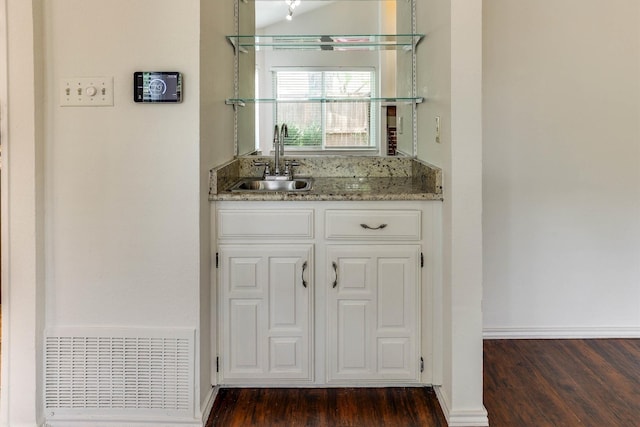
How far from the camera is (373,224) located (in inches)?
92.2

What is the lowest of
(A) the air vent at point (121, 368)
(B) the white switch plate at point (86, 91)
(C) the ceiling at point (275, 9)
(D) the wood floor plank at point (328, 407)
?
(D) the wood floor plank at point (328, 407)

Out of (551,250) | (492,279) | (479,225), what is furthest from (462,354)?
(551,250)

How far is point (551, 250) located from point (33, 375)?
104 inches

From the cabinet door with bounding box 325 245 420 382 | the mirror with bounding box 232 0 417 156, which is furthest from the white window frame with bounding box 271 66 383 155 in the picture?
the cabinet door with bounding box 325 245 420 382

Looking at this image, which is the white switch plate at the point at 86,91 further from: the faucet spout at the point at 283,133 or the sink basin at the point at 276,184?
the faucet spout at the point at 283,133

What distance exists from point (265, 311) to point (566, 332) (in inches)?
72.1

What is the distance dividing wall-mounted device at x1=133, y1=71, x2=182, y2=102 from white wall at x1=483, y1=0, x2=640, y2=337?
177 centimetres

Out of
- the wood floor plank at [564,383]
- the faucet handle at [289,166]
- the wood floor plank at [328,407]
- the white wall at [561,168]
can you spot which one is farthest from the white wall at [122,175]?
the white wall at [561,168]

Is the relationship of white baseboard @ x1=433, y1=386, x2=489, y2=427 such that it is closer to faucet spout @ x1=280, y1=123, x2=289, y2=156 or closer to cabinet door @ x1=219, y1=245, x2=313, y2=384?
cabinet door @ x1=219, y1=245, x2=313, y2=384

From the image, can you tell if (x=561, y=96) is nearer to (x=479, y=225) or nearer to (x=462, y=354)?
(x=479, y=225)

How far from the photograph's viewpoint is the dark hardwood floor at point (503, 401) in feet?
7.24

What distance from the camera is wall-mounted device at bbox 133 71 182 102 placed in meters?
2.06

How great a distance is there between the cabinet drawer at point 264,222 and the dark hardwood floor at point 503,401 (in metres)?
0.73

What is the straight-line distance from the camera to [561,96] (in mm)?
3043
